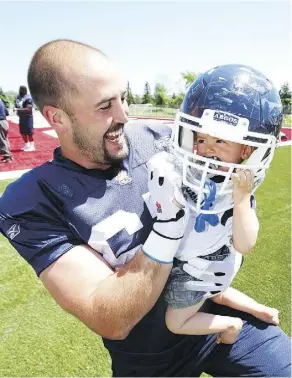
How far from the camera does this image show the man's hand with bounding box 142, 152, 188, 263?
1416mm

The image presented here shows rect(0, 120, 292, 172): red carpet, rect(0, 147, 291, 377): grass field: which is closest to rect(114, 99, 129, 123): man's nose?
rect(0, 147, 291, 377): grass field

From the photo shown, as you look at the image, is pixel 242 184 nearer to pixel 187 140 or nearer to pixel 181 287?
pixel 187 140

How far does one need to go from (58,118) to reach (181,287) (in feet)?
3.37

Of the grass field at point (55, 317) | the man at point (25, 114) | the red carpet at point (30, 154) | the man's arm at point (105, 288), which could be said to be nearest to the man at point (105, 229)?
the man's arm at point (105, 288)

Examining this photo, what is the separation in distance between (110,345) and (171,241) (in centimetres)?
74

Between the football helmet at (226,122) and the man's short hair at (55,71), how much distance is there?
576 millimetres

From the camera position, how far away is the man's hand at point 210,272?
160cm

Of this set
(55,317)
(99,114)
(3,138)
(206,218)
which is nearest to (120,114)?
(99,114)

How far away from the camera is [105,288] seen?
4.79 ft

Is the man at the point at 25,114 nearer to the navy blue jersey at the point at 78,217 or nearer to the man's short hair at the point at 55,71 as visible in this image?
the man's short hair at the point at 55,71

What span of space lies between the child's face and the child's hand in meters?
0.10

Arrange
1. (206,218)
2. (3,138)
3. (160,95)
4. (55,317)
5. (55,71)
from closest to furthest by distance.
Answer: (206,218) < (55,71) < (55,317) < (3,138) < (160,95)

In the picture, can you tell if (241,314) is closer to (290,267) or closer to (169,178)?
(169,178)

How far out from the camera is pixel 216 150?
149 cm
